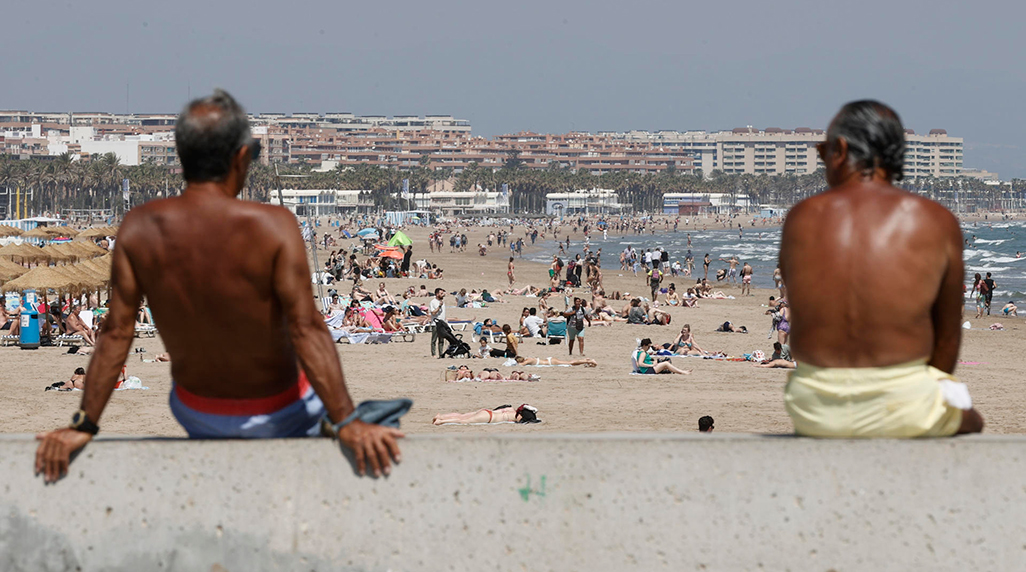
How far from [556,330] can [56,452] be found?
696 inches

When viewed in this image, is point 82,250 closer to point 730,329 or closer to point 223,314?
point 730,329

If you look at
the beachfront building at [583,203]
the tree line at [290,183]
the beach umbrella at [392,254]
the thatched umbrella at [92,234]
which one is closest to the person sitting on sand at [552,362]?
the beach umbrella at [392,254]

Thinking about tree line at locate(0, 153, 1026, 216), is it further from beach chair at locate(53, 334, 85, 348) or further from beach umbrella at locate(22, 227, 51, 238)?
beach chair at locate(53, 334, 85, 348)

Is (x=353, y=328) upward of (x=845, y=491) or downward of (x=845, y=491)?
downward

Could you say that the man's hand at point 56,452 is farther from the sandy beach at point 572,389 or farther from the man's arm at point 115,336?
the sandy beach at point 572,389

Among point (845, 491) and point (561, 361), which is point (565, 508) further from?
point (561, 361)

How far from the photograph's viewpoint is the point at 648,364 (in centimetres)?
1639

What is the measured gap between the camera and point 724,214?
189750mm

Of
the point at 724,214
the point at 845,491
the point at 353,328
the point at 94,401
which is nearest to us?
the point at 845,491

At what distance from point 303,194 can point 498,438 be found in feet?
461

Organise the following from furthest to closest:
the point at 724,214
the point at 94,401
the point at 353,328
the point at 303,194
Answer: the point at 724,214, the point at 303,194, the point at 353,328, the point at 94,401

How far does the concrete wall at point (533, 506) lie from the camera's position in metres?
2.52

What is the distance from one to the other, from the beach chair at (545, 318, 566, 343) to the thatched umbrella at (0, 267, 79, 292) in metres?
8.24

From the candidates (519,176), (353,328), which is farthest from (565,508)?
(519,176)
